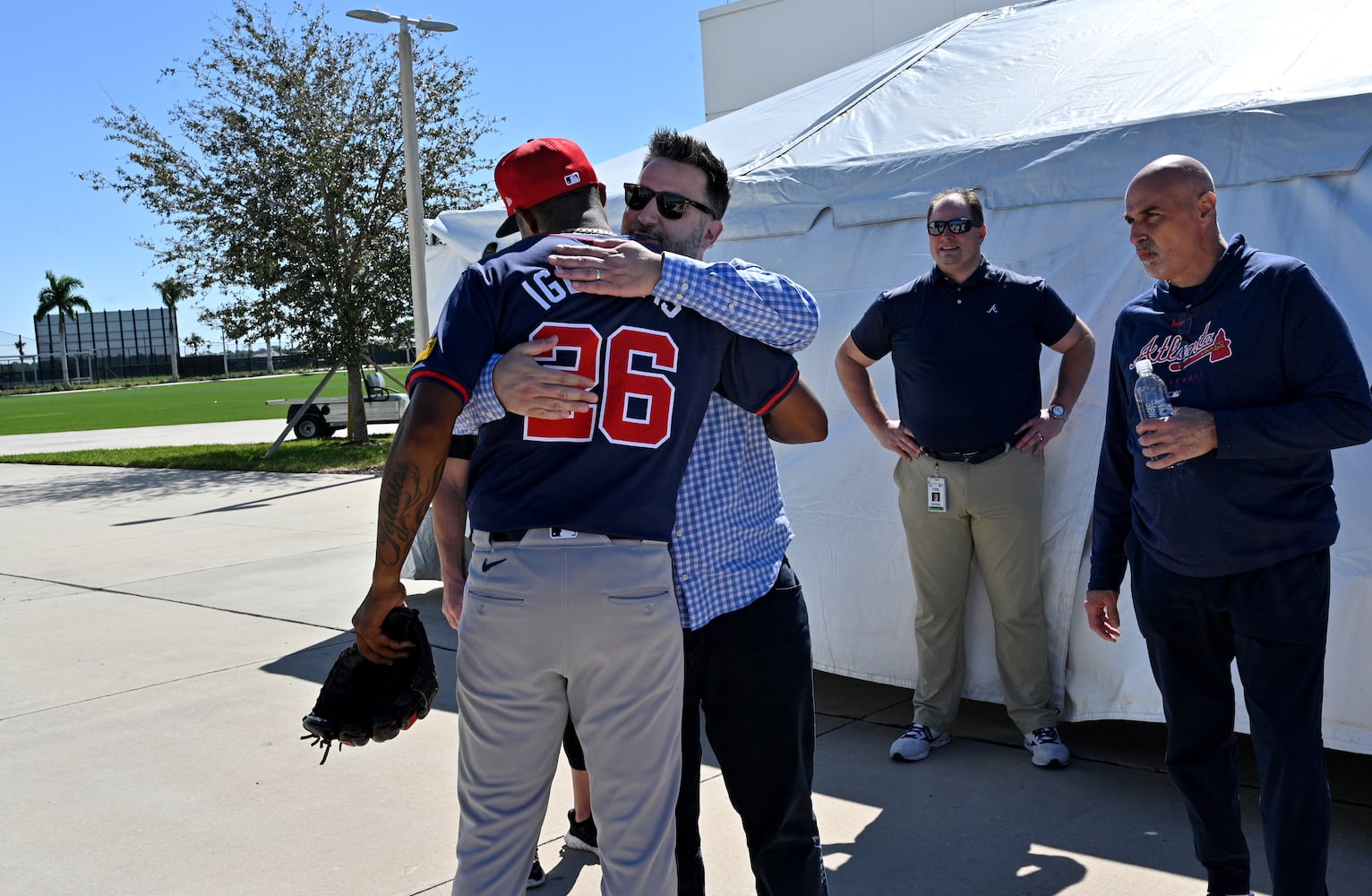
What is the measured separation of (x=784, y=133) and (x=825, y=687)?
8.90 feet

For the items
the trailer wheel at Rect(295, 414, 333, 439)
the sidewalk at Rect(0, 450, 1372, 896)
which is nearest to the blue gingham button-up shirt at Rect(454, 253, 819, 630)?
the sidewalk at Rect(0, 450, 1372, 896)

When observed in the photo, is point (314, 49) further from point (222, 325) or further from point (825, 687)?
point (825, 687)

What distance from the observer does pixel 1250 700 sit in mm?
2857

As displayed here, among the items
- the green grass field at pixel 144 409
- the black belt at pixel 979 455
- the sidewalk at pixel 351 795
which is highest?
the black belt at pixel 979 455

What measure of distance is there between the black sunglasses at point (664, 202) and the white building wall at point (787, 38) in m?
8.68

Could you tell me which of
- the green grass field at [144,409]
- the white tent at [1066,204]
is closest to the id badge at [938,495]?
the white tent at [1066,204]

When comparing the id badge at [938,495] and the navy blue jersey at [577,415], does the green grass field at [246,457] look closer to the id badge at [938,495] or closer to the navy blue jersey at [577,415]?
the id badge at [938,495]

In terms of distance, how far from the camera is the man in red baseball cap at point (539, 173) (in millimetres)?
2412

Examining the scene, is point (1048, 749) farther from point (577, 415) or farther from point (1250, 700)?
point (577, 415)

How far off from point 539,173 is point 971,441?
2322 millimetres

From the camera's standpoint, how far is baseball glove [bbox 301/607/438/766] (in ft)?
7.80

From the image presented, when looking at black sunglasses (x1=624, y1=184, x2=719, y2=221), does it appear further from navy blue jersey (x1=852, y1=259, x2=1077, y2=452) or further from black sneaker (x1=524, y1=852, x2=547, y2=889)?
black sneaker (x1=524, y1=852, x2=547, y2=889)

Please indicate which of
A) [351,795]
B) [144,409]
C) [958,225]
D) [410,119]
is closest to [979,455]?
[958,225]

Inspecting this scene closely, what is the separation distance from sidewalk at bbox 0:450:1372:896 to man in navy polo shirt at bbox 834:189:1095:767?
0.31 metres
